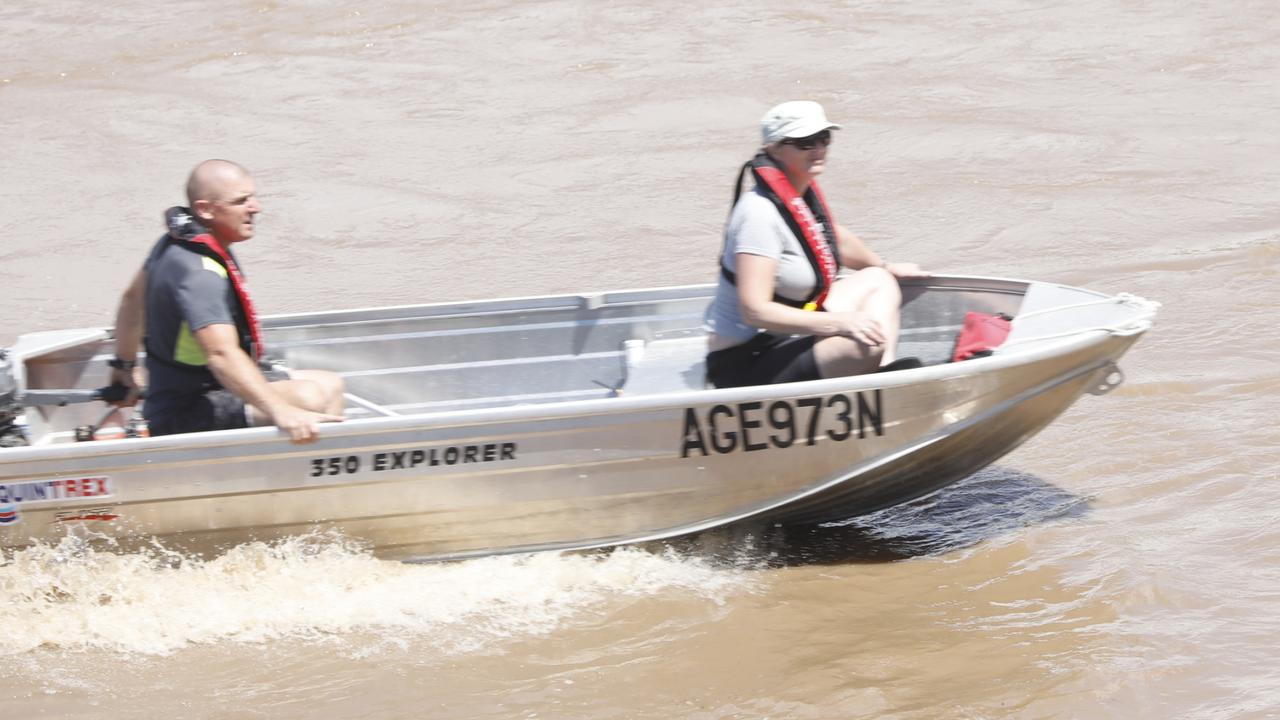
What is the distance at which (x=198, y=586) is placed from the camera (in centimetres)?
478

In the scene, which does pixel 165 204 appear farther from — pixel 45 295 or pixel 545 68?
pixel 545 68

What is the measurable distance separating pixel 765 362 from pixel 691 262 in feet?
13.5

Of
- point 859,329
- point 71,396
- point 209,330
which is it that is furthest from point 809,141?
point 71,396

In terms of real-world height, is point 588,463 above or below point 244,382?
below

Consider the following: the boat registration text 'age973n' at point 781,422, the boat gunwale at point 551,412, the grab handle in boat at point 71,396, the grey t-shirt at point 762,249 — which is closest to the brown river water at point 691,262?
the boat gunwale at point 551,412

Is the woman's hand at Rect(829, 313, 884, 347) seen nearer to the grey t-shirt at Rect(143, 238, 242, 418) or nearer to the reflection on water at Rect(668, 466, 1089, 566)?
the reflection on water at Rect(668, 466, 1089, 566)

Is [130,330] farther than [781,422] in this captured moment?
Yes

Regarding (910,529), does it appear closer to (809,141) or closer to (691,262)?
(809,141)

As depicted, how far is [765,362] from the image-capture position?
188 inches

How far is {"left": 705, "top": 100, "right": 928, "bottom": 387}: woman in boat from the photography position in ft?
14.9

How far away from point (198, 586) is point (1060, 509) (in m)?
3.22

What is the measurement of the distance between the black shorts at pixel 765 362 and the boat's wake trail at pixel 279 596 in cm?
75

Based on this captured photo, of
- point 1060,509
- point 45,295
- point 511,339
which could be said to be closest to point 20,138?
point 45,295

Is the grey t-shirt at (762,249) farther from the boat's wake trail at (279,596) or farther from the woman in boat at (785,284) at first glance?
the boat's wake trail at (279,596)
